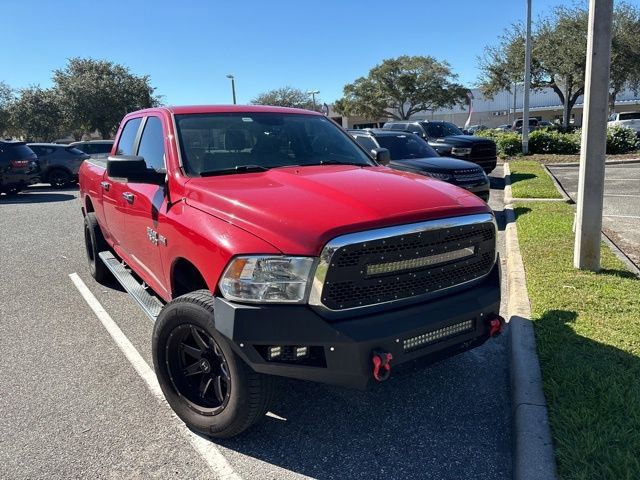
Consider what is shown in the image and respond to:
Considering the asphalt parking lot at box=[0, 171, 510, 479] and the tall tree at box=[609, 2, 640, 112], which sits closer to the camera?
the asphalt parking lot at box=[0, 171, 510, 479]

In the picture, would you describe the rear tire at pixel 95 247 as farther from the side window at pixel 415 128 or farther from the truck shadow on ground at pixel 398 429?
the side window at pixel 415 128

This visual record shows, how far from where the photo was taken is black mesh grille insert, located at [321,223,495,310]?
2623 millimetres

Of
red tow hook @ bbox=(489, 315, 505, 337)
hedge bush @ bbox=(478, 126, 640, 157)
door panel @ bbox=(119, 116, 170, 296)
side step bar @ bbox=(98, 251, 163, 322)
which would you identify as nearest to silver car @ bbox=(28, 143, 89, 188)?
side step bar @ bbox=(98, 251, 163, 322)

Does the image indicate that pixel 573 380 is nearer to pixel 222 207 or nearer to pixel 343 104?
pixel 222 207

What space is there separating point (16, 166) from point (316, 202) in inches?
627

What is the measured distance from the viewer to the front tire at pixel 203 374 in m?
2.78

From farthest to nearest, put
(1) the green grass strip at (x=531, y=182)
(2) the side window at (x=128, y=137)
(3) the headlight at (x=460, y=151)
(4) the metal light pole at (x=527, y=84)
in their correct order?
(4) the metal light pole at (x=527, y=84), (3) the headlight at (x=460, y=151), (1) the green grass strip at (x=531, y=182), (2) the side window at (x=128, y=137)

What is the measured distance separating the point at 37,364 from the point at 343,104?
64.5 metres

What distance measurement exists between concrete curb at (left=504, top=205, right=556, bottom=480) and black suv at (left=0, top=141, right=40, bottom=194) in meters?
15.5

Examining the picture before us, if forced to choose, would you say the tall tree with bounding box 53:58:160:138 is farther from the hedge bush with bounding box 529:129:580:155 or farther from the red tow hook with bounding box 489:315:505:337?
the red tow hook with bounding box 489:315:505:337

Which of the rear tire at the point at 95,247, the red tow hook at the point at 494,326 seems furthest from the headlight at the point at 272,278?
the rear tire at the point at 95,247

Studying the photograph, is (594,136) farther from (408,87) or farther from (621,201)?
(408,87)

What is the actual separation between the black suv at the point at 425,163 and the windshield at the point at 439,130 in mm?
5602

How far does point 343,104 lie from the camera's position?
216ft
